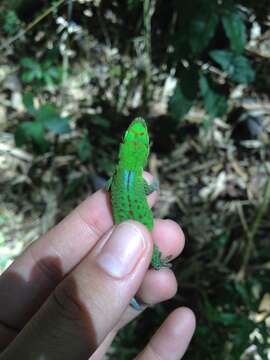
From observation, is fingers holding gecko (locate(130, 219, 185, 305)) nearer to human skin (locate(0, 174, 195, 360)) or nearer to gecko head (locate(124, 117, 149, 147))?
human skin (locate(0, 174, 195, 360))

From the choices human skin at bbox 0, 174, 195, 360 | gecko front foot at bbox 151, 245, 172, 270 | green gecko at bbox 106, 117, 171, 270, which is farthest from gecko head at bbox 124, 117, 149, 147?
gecko front foot at bbox 151, 245, 172, 270

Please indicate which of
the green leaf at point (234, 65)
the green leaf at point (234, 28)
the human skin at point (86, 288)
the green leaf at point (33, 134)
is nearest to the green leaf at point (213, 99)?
the green leaf at point (234, 65)

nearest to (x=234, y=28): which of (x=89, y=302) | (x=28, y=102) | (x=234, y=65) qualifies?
(x=234, y=65)

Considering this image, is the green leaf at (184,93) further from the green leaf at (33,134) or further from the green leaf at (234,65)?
the green leaf at (33,134)

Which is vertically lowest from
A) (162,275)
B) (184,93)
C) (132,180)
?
(162,275)

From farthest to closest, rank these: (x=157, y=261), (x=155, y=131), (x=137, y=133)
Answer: (x=155, y=131), (x=157, y=261), (x=137, y=133)

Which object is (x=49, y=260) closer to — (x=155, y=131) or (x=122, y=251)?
(x=122, y=251)
